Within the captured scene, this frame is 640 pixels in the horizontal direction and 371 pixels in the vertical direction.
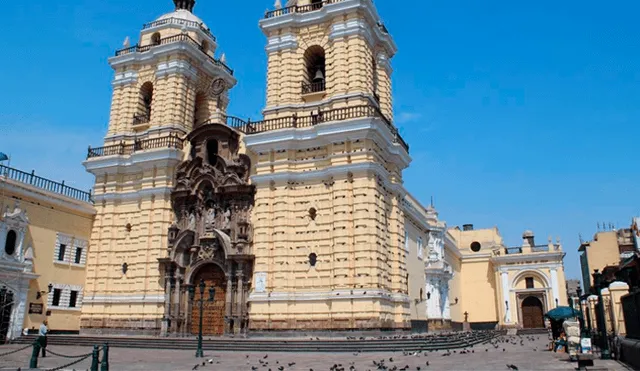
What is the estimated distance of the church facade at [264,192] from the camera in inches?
949

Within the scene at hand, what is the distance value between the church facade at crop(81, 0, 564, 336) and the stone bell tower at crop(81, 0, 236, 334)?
8cm

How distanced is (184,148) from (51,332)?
11.6 m

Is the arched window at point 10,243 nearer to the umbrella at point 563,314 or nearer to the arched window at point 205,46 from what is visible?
the arched window at point 205,46

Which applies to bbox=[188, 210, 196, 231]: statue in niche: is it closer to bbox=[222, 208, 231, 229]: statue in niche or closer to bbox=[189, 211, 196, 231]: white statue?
bbox=[189, 211, 196, 231]: white statue

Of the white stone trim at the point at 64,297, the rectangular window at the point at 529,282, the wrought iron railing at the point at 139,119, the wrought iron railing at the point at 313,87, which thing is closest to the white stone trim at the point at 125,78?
the wrought iron railing at the point at 139,119

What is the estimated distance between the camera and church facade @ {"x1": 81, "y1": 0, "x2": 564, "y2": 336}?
24.1 m

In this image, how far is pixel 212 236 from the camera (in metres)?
27.0

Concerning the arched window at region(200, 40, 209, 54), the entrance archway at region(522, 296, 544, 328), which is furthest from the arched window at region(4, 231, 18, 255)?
the entrance archway at region(522, 296, 544, 328)

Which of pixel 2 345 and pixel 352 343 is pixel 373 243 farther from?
pixel 2 345

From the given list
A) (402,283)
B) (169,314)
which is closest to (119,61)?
(169,314)

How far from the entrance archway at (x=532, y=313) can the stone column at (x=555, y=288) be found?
1601 mm

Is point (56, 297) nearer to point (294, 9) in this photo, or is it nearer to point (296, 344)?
point (296, 344)

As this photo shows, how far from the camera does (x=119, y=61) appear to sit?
3306 centimetres

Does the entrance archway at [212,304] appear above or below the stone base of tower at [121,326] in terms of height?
above
